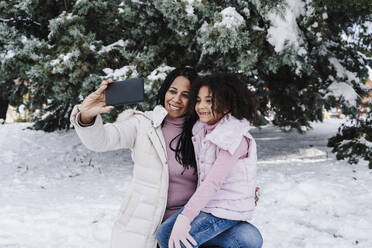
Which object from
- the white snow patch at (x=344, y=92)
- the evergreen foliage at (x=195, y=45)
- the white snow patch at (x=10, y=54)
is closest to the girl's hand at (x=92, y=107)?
the evergreen foliage at (x=195, y=45)

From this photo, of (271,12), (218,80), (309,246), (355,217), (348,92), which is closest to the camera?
(218,80)

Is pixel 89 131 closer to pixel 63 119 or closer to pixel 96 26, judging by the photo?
pixel 96 26

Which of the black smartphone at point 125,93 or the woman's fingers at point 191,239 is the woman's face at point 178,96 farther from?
the woman's fingers at point 191,239

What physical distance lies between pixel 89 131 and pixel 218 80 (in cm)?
81

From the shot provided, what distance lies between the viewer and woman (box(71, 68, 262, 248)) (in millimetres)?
1844

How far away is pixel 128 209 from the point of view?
80.4 inches

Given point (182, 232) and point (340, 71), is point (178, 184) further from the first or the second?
point (340, 71)

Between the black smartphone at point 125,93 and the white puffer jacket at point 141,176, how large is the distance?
167 millimetres

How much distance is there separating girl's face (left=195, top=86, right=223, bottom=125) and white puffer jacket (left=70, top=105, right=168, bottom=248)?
27 centimetres

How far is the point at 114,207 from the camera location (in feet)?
14.1

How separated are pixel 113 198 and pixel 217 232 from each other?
127 inches

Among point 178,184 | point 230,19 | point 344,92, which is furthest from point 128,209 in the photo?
point 344,92

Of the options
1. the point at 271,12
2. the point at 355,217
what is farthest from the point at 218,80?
the point at 271,12

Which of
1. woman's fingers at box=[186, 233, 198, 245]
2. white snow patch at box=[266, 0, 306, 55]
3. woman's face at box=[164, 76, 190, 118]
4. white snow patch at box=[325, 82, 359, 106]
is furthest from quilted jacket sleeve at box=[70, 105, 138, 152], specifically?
white snow patch at box=[325, 82, 359, 106]
